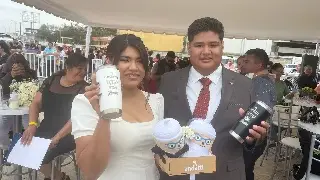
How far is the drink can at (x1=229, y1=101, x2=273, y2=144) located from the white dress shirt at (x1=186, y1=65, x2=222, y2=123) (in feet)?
1.14

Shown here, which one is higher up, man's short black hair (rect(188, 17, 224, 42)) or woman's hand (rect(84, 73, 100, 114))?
man's short black hair (rect(188, 17, 224, 42))

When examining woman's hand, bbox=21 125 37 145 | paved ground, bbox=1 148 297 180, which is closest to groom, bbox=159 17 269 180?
woman's hand, bbox=21 125 37 145

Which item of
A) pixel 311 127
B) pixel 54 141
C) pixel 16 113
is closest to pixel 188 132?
pixel 54 141

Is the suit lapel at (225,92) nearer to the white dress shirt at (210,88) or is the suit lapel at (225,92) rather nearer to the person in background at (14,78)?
the white dress shirt at (210,88)

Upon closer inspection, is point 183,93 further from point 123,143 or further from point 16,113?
point 16,113

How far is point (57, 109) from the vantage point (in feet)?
11.2

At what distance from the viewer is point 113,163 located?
152 cm

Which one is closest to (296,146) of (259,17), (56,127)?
(259,17)

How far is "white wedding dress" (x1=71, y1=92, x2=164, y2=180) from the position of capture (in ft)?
4.61

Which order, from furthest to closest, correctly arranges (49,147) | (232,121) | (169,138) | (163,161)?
(49,147)
(232,121)
(163,161)
(169,138)

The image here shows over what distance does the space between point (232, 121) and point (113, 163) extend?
25.1 inches

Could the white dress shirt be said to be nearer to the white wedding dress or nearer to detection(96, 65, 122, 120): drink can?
the white wedding dress

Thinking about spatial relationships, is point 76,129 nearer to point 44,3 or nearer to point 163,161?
point 163,161

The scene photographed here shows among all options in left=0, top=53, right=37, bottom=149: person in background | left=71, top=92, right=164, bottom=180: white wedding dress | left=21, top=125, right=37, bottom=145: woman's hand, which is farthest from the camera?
left=0, top=53, right=37, bottom=149: person in background
